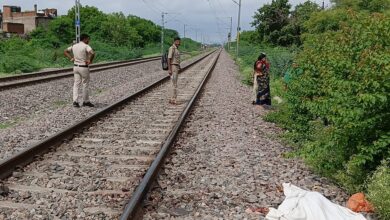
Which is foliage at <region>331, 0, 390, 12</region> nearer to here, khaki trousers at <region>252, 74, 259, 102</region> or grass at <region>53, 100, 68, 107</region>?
khaki trousers at <region>252, 74, 259, 102</region>

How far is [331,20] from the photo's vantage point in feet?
103

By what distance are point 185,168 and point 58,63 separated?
30.3m

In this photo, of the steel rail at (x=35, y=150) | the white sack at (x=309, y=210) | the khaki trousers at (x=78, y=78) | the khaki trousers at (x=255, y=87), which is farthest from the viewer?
the khaki trousers at (x=255, y=87)

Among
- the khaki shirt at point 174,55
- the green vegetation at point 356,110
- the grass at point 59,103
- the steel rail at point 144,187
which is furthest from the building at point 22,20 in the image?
the green vegetation at point 356,110

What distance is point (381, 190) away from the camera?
200 inches

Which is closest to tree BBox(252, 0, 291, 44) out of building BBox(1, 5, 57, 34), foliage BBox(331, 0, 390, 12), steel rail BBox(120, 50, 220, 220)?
foliage BBox(331, 0, 390, 12)

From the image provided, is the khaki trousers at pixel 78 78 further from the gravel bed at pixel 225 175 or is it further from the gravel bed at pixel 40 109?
the gravel bed at pixel 225 175

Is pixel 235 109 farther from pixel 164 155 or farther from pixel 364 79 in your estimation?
pixel 364 79

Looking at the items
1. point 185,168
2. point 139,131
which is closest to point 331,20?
point 139,131

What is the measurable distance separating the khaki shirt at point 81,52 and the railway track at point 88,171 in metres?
2.52

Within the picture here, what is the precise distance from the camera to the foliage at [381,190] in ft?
16.1

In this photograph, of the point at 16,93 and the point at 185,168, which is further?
the point at 16,93

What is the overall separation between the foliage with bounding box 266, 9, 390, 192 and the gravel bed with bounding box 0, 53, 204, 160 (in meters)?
4.84

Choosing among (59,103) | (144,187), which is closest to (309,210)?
(144,187)
